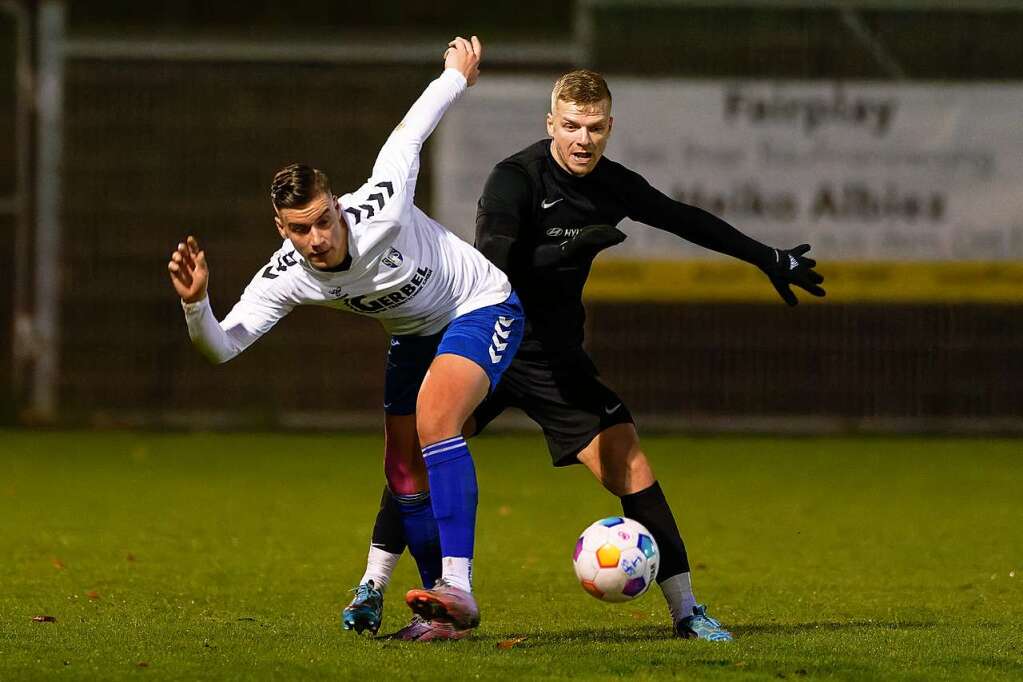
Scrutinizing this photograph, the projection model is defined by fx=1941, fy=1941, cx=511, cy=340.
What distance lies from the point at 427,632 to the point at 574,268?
136cm

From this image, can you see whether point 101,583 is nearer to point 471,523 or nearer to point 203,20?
point 471,523

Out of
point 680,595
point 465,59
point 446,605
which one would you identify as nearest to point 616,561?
point 680,595

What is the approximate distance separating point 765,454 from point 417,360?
8.10 m

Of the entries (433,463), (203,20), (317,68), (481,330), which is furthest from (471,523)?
(203,20)

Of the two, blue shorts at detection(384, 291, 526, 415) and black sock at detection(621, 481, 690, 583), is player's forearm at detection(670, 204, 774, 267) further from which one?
black sock at detection(621, 481, 690, 583)

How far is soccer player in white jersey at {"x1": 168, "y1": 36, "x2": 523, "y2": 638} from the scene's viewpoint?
6.11 meters

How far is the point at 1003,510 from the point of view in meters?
11.1

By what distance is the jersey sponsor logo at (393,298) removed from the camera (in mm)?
6379

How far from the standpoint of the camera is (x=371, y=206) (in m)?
6.33

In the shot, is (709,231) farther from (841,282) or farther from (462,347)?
(841,282)

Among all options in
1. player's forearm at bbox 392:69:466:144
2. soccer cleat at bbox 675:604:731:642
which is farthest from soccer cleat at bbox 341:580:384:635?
player's forearm at bbox 392:69:466:144

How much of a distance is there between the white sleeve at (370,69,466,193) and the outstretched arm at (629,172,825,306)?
0.72 meters

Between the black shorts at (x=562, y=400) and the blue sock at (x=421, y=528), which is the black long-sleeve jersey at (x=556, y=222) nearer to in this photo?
the black shorts at (x=562, y=400)

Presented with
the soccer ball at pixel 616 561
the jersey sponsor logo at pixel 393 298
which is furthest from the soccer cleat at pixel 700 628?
the jersey sponsor logo at pixel 393 298
